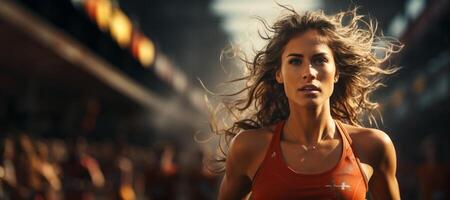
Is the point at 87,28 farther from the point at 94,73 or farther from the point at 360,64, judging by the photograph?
the point at 360,64

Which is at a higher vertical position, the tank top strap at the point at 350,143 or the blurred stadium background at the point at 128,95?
the blurred stadium background at the point at 128,95

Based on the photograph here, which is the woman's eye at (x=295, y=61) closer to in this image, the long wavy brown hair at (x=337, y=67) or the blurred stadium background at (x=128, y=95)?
the long wavy brown hair at (x=337, y=67)

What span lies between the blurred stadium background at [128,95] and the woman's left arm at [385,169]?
2.06ft

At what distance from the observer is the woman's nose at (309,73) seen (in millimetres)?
2920

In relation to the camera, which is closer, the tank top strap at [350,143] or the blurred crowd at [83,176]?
the tank top strap at [350,143]

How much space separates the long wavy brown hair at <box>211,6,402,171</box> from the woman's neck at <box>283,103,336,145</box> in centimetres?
23

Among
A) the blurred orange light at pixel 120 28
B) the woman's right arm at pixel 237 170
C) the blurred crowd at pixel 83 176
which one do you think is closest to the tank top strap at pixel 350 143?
the woman's right arm at pixel 237 170

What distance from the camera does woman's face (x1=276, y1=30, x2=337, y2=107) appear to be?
2953 millimetres

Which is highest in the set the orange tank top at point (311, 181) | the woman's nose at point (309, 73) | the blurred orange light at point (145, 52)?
the blurred orange light at point (145, 52)

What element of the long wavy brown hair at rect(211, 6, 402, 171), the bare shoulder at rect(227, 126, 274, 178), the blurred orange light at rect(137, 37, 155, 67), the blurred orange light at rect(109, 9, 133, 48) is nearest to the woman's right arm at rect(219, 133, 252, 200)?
the bare shoulder at rect(227, 126, 274, 178)

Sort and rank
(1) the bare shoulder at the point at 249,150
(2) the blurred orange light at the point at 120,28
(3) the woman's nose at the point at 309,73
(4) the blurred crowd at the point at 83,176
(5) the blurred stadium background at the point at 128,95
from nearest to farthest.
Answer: (3) the woman's nose at the point at 309,73, (1) the bare shoulder at the point at 249,150, (4) the blurred crowd at the point at 83,176, (5) the blurred stadium background at the point at 128,95, (2) the blurred orange light at the point at 120,28

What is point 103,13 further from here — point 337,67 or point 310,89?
point 310,89

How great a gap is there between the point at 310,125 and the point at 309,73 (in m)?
0.32

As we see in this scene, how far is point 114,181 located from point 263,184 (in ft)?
32.2
